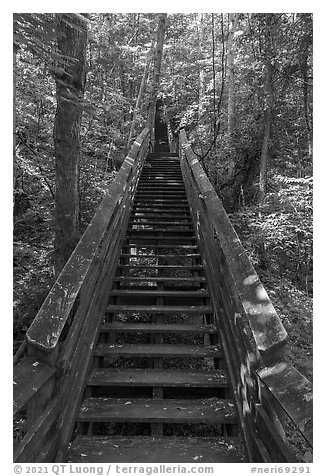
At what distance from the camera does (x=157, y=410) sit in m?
2.84

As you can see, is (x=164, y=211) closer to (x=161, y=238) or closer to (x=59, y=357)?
(x=161, y=238)

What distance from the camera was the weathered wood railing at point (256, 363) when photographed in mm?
1846

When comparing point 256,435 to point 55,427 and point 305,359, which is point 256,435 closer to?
point 55,427

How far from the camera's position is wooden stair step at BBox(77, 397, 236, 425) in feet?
8.98

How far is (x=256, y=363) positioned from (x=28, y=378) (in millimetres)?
1331

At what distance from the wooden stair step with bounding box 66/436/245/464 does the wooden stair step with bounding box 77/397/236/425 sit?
0.13 metres

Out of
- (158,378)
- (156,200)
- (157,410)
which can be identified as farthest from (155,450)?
(156,200)

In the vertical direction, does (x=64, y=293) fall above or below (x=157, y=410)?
above

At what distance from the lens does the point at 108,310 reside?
391cm

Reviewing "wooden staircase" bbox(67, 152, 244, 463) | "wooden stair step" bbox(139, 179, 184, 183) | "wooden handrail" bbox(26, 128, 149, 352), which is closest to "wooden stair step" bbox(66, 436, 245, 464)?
"wooden staircase" bbox(67, 152, 244, 463)

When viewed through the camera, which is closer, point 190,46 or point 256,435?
point 256,435

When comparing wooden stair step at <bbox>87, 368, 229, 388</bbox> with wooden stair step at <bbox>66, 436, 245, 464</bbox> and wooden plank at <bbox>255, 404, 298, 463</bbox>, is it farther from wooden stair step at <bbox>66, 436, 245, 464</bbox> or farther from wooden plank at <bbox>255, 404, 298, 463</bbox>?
wooden plank at <bbox>255, 404, 298, 463</bbox>

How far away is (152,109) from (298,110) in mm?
6398
